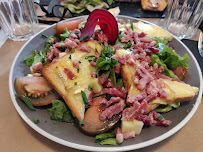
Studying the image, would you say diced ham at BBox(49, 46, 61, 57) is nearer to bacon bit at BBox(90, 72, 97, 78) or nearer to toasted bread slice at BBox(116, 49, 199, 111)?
bacon bit at BBox(90, 72, 97, 78)

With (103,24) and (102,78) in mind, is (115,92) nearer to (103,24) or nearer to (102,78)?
(102,78)

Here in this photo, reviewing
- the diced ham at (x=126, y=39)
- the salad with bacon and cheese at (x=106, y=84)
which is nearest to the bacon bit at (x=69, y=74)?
the salad with bacon and cheese at (x=106, y=84)

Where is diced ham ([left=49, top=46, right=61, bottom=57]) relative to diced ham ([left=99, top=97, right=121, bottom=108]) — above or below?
above

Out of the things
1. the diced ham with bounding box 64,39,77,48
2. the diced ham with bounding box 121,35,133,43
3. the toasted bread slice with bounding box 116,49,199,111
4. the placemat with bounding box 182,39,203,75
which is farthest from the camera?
the placemat with bounding box 182,39,203,75

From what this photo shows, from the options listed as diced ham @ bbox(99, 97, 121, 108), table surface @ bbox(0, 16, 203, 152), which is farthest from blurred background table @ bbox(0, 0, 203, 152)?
diced ham @ bbox(99, 97, 121, 108)

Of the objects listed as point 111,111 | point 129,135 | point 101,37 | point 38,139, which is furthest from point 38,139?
A: point 101,37

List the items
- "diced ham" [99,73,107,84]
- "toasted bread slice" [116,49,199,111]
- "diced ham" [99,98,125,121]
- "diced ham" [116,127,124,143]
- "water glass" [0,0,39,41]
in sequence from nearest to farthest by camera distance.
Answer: "diced ham" [116,127,124,143]
"diced ham" [99,98,125,121]
"toasted bread slice" [116,49,199,111]
"diced ham" [99,73,107,84]
"water glass" [0,0,39,41]

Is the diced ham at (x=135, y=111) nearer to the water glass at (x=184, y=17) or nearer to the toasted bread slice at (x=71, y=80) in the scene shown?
the toasted bread slice at (x=71, y=80)
